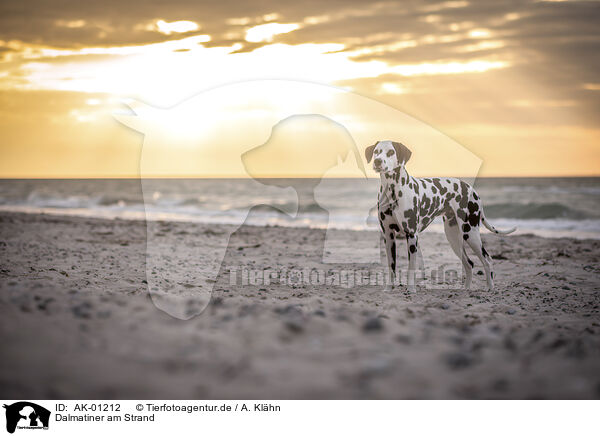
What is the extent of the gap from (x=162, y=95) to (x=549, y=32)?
243 inches

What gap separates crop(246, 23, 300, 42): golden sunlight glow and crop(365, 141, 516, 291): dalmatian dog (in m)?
2.50

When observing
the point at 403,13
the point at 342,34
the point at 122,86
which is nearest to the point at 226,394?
the point at 122,86

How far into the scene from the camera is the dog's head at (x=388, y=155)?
5.34 meters

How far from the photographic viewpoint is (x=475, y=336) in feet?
10.8

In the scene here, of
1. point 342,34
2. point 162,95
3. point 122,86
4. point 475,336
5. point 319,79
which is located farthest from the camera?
point 342,34

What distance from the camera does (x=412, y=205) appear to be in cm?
563

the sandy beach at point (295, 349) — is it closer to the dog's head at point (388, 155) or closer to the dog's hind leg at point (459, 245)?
the dog's hind leg at point (459, 245)

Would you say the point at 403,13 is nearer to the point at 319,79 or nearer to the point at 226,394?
the point at 319,79

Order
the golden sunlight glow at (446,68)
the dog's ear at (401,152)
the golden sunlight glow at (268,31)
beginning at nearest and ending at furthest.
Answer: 1. the dog's ear at (401,152)
2. the golden sunlight glow at (268,31)
3. the golden sunlight glow at (446,68)

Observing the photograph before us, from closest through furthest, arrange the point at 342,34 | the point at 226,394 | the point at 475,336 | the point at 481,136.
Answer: the point at 226,394 < the point at 475,336 < the point at 342,34 < the point at 481,136

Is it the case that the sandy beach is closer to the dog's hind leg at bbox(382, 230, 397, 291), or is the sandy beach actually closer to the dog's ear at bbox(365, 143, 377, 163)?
the dog's hind leg at bbox(382, 230, 397, 291)
